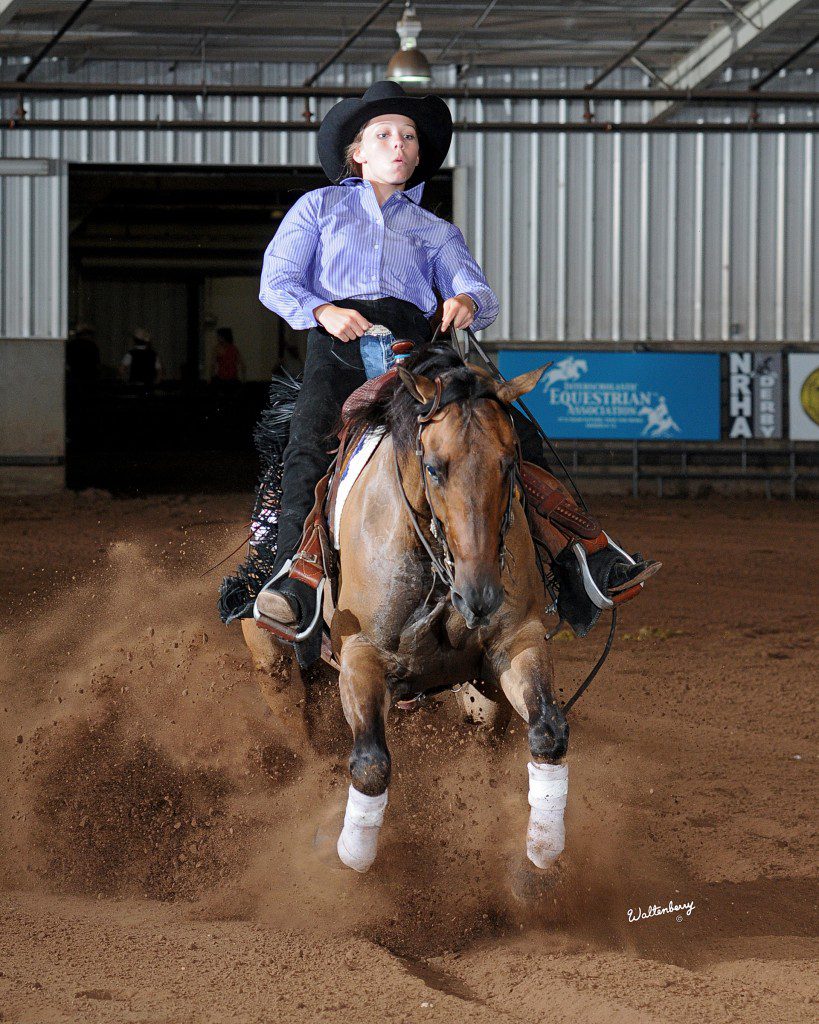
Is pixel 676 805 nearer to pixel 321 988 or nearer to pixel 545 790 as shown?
pixel 545 790

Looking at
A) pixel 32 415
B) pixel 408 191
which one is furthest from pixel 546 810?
pixel 32 415

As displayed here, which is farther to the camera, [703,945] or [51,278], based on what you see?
[51,278]

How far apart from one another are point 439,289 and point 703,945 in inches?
99.7

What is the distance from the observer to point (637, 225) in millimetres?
15719

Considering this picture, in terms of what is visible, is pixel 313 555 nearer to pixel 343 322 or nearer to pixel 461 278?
pixel 343 322

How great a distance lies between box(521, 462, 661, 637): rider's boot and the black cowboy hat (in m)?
1.35

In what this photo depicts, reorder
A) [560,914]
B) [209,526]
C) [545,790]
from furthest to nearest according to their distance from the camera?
[209,526] → [560,914] → [545,790]

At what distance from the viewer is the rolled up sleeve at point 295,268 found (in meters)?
4.41

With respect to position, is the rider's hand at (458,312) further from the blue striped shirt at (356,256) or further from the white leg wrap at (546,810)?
the white leg wrap at (546,810)

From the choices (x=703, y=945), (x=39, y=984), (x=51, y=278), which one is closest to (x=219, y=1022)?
(x=39, y=984)

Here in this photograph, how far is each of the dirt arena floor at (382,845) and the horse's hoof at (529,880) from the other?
2cm

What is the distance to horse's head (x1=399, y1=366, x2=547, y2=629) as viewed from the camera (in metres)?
3.24

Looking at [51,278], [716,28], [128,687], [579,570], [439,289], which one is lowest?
[128,687]

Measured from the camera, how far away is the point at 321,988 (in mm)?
3297
